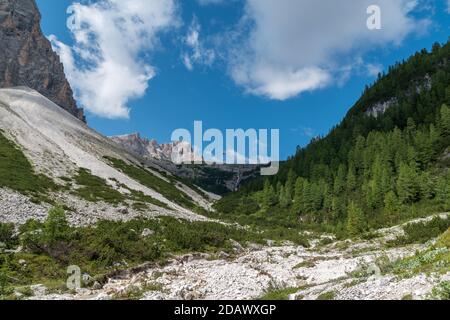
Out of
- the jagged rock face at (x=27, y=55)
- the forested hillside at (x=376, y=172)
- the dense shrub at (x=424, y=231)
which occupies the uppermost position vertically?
the jagged rock face at (x=27, y=55)

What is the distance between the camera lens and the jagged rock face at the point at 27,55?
154 m

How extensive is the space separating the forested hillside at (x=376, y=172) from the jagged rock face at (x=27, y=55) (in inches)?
4428

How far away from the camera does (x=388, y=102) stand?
15325 cm

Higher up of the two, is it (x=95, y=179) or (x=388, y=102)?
(x=388, y=102)

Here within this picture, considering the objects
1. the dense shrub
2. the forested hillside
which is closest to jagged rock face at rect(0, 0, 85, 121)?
the forested hillside

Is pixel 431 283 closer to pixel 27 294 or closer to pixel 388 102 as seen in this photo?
pixel 27 294

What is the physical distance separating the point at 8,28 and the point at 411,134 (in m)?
172

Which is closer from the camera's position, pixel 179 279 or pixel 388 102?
pixel 179 279

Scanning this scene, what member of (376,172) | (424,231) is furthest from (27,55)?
(424,231)

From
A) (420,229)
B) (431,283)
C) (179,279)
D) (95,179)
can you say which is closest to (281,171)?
(95,179)

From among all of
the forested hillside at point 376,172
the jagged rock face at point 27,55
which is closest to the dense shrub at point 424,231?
the forested hillside at point 376,172

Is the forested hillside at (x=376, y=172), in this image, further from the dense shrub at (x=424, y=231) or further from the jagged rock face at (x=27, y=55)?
the jagged rock face at (x=27, y=55)

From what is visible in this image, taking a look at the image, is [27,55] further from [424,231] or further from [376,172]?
[424,231]
